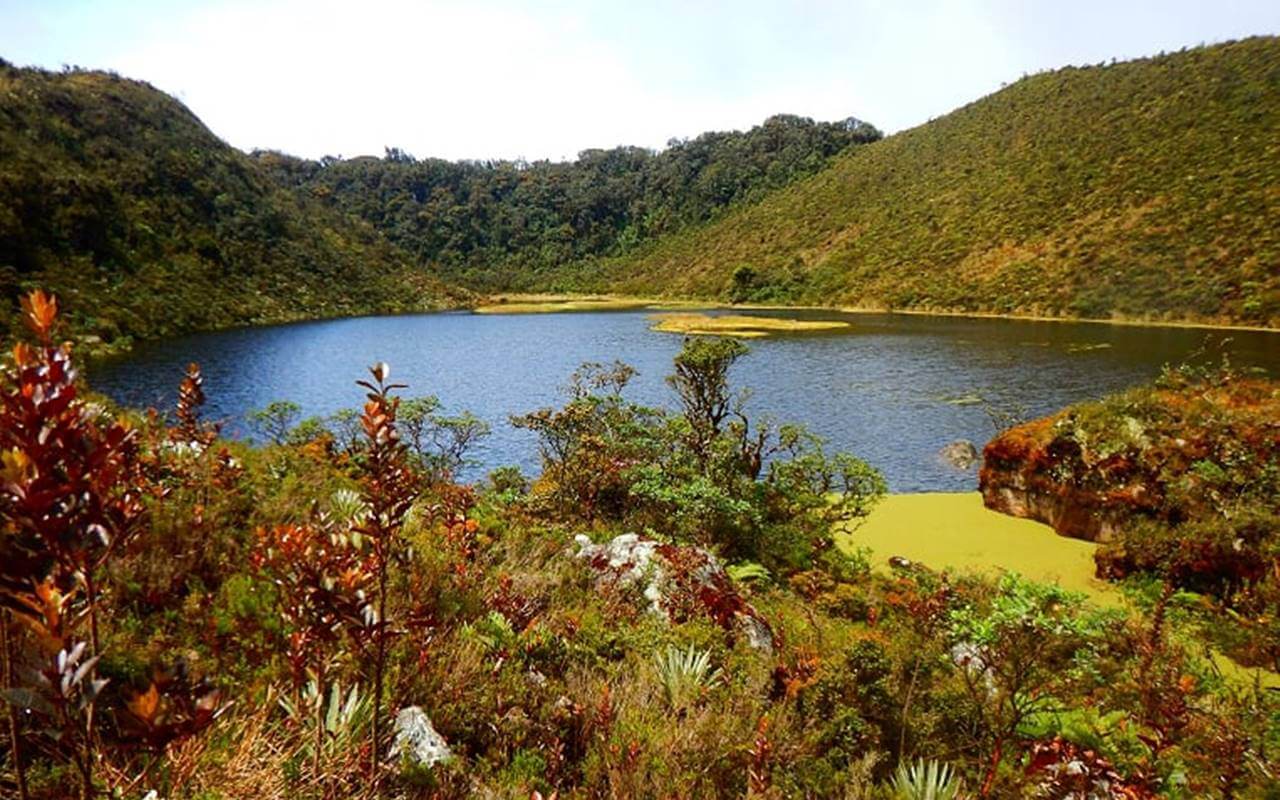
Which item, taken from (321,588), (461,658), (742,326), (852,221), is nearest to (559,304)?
(852,221)

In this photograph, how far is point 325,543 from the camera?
3.08m

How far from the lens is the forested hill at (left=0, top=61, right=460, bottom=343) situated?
146 feet

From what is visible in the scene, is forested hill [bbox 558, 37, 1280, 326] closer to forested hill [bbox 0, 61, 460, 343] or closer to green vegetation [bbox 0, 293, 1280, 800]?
forested hill [bbox 0, 61, 460, 343]

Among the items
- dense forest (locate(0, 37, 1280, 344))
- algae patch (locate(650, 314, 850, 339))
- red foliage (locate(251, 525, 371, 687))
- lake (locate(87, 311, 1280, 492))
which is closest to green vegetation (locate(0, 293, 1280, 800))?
red foliage (locate(251, 525, 371, 687))

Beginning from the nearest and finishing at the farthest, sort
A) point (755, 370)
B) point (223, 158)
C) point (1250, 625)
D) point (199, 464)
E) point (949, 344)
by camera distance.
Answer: point (199, 464) → point (1250, 625) → point (755, 370) → point (949, 344) → point (223, 158)

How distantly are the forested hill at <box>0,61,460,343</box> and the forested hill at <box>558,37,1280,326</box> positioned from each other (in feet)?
174

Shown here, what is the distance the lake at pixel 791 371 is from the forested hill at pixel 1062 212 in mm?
9792

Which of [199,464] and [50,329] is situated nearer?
[50,329]

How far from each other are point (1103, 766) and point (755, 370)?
29.1 m

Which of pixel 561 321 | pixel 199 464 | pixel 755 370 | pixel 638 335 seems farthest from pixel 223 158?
pixel 199 464

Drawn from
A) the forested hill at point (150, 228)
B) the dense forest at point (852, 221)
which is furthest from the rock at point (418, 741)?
the dense forest at point (852, 221)

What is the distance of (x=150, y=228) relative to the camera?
5891 cm

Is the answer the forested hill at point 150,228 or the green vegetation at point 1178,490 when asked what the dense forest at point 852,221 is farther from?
the green vegetation at point 1178,490

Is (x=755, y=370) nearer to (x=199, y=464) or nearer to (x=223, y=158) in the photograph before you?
(x=199, y=464)
